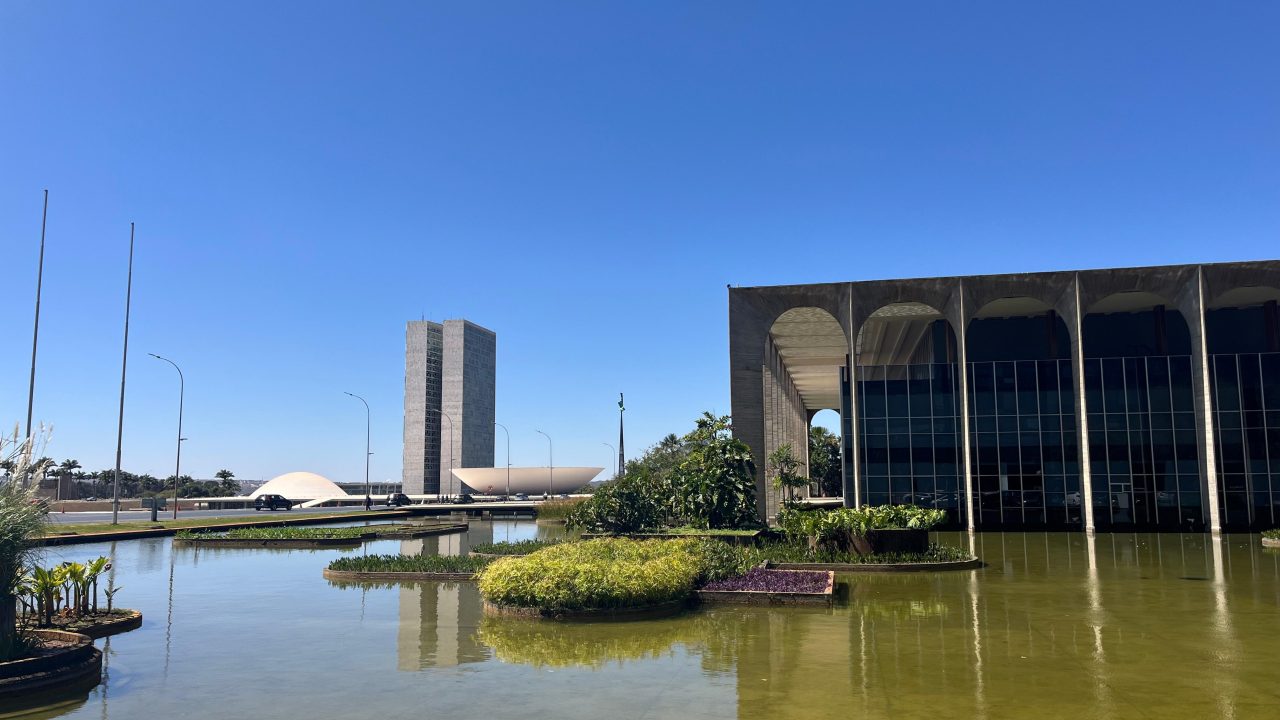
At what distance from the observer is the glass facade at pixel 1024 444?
4438 cm

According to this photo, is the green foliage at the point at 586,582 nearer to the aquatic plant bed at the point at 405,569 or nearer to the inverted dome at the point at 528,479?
the aquatic plant bed at the point at 405,569

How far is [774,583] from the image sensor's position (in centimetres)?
1984

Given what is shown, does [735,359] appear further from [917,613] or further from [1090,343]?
[917,613]

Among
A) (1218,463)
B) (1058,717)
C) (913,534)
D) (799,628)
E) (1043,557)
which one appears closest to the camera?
(1058,717)

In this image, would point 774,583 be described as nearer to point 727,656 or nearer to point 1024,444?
point 727,656

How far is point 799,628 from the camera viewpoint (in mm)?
15984

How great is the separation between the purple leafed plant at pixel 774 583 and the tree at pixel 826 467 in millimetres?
66539

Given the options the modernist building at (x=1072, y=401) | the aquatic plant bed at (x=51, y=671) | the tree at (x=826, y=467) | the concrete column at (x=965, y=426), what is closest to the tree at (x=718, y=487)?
the modernist building at (x=1072, y=401)

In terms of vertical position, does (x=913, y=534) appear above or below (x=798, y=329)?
below

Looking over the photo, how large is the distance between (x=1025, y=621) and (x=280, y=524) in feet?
135

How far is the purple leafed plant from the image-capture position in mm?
19359

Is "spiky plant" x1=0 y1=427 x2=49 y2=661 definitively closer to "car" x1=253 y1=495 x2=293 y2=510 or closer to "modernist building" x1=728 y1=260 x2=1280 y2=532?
"modernist building" x1=728 y1=260 x2=1280 y2=532

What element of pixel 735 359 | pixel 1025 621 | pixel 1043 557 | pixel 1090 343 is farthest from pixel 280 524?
pixel 1090 343

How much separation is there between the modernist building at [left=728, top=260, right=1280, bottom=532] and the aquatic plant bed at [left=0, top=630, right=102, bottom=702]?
35546mm
